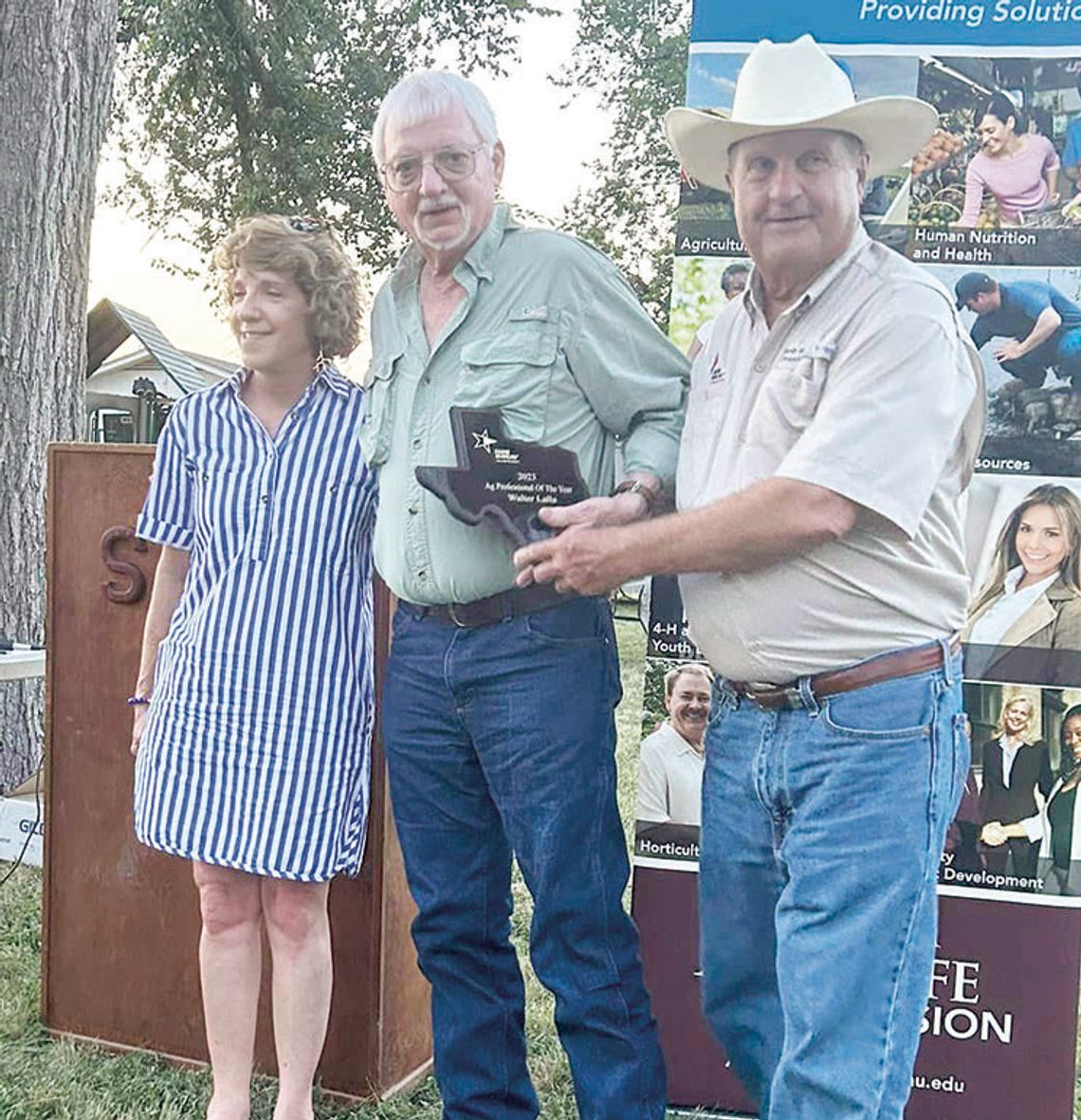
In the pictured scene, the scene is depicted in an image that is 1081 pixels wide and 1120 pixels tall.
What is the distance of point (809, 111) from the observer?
1.82m

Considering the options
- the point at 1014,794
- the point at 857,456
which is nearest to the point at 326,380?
the point at 857,456

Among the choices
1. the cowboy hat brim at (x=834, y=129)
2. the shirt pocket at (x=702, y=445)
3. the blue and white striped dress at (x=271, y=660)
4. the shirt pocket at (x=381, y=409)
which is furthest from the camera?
the blue and white striped dress at (x=271, y=660)

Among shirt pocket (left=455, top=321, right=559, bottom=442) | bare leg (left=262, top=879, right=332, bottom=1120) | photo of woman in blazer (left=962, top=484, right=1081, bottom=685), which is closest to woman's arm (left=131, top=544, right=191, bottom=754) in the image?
bare leg (left=262, top=879, right=332, bottom=1120)

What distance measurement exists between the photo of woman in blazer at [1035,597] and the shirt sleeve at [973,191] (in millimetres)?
545

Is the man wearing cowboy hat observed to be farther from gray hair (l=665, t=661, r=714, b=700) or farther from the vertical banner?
gray hair (l=665, t=661, r=714, b=700)

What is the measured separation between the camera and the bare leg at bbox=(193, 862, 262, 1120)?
2.42 meters

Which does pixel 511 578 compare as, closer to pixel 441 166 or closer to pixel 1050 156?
pixel 441 166

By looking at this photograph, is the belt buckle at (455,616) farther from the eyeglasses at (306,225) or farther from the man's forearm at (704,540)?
the eyeglasses at (306,225)

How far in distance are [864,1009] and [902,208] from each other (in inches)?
60.4

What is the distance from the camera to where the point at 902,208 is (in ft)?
8.47

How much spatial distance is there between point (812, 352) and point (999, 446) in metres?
0.97

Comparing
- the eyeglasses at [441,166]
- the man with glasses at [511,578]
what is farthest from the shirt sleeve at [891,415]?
the eyeglasses at [441,166]

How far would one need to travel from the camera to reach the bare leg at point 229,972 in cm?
242

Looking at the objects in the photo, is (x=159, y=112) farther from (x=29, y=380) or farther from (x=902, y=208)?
(x=902, y=208)
